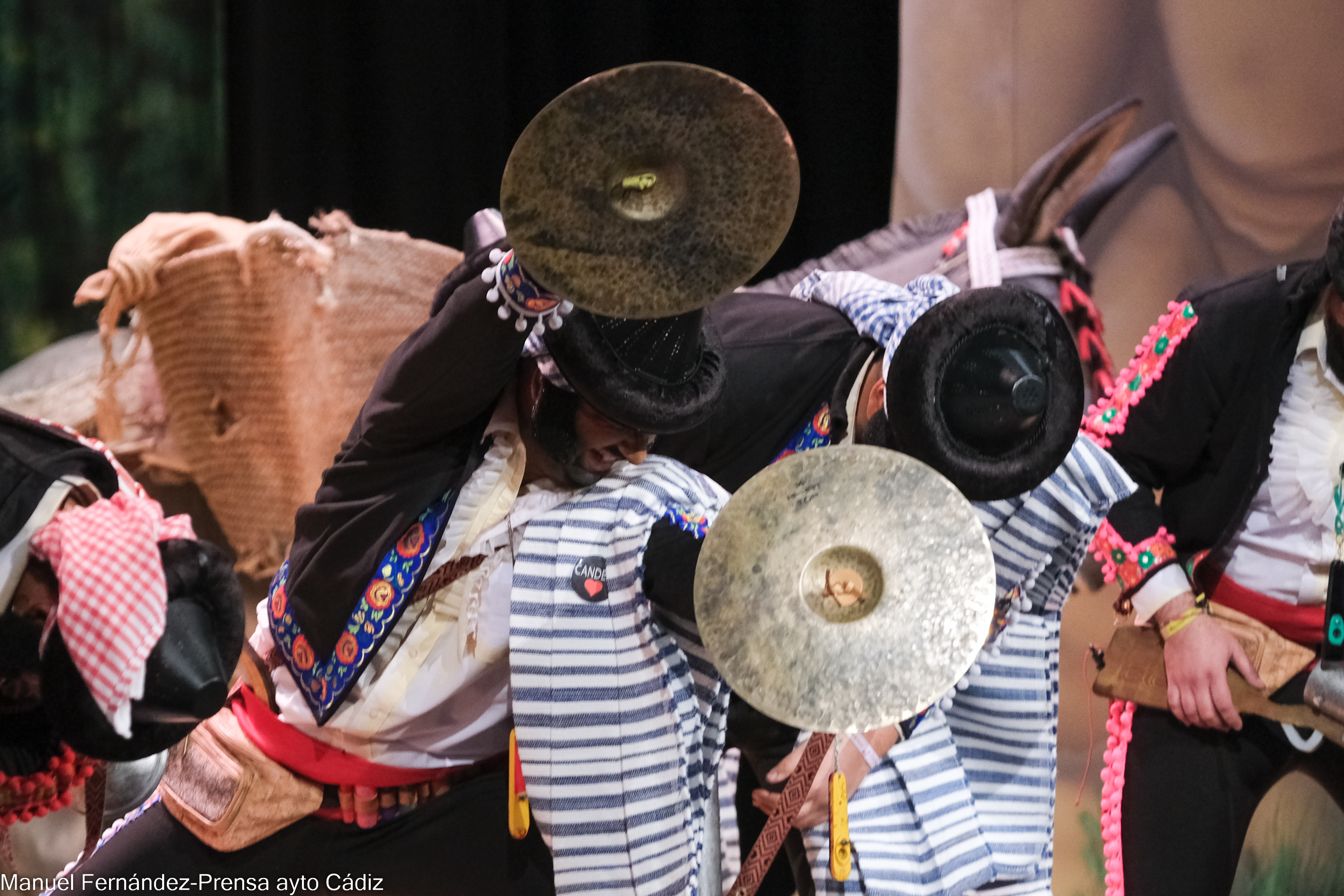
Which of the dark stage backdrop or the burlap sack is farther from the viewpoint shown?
the dark stage backdrop

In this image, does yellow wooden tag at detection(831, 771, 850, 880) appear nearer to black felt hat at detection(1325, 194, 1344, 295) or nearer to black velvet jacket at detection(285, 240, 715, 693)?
black velvet jacket at detection(285, 240, 715, 693)

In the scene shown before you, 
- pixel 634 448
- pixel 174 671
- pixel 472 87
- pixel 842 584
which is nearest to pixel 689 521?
pixel 634 448

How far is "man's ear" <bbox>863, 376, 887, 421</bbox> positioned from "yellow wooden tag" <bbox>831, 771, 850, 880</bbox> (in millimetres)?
491

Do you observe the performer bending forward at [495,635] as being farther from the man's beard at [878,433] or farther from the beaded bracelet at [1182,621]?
the beaded bracelet at [1182,621]

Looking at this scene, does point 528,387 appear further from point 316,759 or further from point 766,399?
point 316,759

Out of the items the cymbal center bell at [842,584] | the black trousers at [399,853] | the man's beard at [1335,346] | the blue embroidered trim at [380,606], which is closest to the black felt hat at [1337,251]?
the man's beard at [1335,346]

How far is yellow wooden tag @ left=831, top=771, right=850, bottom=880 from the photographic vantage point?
1.56m

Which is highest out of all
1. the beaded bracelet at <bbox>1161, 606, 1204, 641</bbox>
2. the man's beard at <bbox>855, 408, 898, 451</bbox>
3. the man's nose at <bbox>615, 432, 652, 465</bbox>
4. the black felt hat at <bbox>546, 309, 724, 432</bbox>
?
the black felt hat at <bbox>546, 309, 724, 432</bbox>

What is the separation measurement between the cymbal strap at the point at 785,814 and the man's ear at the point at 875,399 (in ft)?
1.45

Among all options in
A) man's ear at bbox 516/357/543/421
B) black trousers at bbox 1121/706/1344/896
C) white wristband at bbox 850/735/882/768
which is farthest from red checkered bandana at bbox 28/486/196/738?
black trousers at bbox 1121/706/1344/896

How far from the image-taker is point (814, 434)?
1818 mm

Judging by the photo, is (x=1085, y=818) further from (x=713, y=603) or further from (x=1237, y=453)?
(x=713, y=603)

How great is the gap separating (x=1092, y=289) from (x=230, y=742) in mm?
1784

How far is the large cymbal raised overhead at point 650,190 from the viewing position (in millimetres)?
1148
